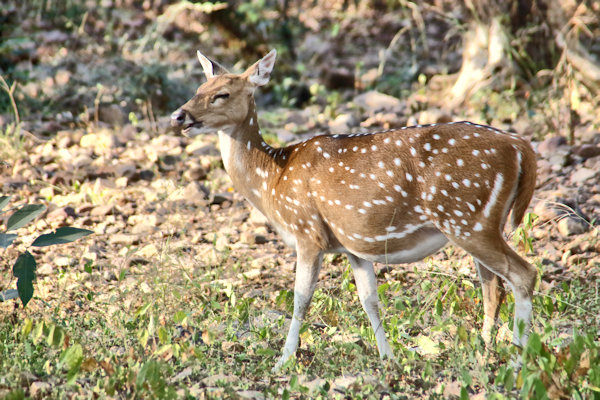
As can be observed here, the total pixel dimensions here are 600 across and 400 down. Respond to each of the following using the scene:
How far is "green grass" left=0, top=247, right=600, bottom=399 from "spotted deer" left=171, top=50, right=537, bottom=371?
23 cm

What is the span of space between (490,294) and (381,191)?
40.7 inches

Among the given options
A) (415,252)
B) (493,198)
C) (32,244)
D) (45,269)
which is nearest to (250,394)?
(415,252)

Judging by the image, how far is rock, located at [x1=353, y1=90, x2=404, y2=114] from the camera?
33.1 ft

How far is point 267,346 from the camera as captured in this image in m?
5.01

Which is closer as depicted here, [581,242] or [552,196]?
[581,242]

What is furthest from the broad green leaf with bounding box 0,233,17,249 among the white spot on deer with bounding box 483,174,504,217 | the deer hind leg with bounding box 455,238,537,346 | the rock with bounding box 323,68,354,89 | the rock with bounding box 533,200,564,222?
the rock with bounding box 323,68,354,89

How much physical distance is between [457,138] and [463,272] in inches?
63.1

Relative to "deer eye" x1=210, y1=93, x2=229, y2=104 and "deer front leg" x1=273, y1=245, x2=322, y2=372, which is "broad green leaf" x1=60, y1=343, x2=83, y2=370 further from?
"deer eye" x1=210, y1=93, x2=229, y2=104

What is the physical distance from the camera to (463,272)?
5.94 metres

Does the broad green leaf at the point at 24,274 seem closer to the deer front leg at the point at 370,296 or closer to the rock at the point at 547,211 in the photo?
the deer front leg at the point at 370,296

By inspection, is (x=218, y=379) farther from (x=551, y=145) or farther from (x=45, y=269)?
(x=551, y=145)

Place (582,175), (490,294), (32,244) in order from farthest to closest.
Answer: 1. (582,175)
2. (490,294)
3. (32,244)

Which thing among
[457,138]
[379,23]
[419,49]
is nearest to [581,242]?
[457,138]

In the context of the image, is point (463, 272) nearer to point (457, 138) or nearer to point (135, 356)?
point (457, 138)
